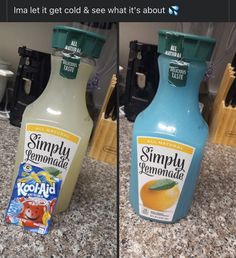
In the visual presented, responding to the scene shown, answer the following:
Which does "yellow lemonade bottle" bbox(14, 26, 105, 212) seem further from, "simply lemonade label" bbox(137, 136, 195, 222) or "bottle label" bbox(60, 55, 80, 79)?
"simply lemonade label" bbox(137, 136, 195, 222)

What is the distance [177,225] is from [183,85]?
9.6 inches

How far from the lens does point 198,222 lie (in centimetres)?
60

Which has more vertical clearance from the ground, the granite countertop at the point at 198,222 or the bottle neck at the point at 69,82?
the bottle neck at the point at 69,82

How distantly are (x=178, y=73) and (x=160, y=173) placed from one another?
0.54 ft

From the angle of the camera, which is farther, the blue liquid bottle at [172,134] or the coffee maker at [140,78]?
the coffee maker at [140,78]

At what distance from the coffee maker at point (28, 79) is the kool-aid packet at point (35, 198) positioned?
0.12 meters

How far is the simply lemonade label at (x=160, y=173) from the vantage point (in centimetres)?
54

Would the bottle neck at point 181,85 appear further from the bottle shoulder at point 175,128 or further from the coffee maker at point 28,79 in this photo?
the coffee maker at point 28,79

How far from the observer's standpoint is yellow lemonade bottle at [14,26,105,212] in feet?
1.80

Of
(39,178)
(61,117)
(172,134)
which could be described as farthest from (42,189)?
(172,134)

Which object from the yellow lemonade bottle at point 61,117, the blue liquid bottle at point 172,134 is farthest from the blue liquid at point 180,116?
the yellow lemonade bottle at point 61,117

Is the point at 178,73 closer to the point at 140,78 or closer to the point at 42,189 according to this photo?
the point at 140,78

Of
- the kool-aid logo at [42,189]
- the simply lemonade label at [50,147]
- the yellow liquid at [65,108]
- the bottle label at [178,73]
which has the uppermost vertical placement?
the bottle label at [178,73]
